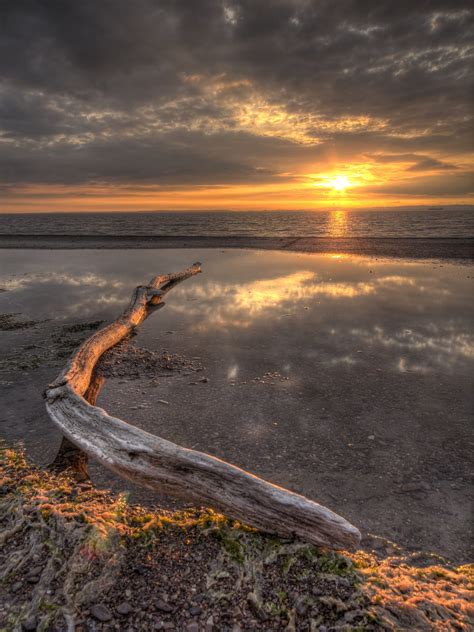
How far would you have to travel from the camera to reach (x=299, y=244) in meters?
39.8

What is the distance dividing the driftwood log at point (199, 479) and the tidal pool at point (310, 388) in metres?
0.65

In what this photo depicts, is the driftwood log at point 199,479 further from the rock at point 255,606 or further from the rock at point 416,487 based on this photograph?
the rock at point 416,487

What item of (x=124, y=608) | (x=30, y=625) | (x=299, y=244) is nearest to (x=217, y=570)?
(x=124, y=608)

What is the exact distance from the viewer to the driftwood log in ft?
12.8

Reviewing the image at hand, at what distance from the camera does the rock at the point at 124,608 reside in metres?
3.23

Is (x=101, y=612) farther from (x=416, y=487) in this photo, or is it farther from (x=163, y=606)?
(x=416, y=487)

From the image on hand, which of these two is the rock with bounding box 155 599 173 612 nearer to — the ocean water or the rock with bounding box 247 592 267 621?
the rock with bounding box 247 592 267 621

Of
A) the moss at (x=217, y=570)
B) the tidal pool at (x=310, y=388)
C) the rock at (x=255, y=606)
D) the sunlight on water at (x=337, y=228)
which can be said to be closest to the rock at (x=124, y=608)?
the moss at (x=217, y=570)

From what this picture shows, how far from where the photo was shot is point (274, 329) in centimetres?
1223

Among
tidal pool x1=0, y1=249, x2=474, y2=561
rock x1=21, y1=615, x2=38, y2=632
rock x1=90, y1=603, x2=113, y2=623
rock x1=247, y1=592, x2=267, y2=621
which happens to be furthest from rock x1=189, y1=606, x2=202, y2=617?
tidal pool x1=0, y1=249, x2=474, y2=561

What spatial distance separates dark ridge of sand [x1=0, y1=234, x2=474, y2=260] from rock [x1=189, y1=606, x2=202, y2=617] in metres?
29.9

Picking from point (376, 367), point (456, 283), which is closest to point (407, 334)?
point (376, 367)

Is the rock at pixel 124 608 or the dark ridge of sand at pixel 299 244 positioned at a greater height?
the rock at pixel 124 608

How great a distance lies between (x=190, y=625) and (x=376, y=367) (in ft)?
24.1
